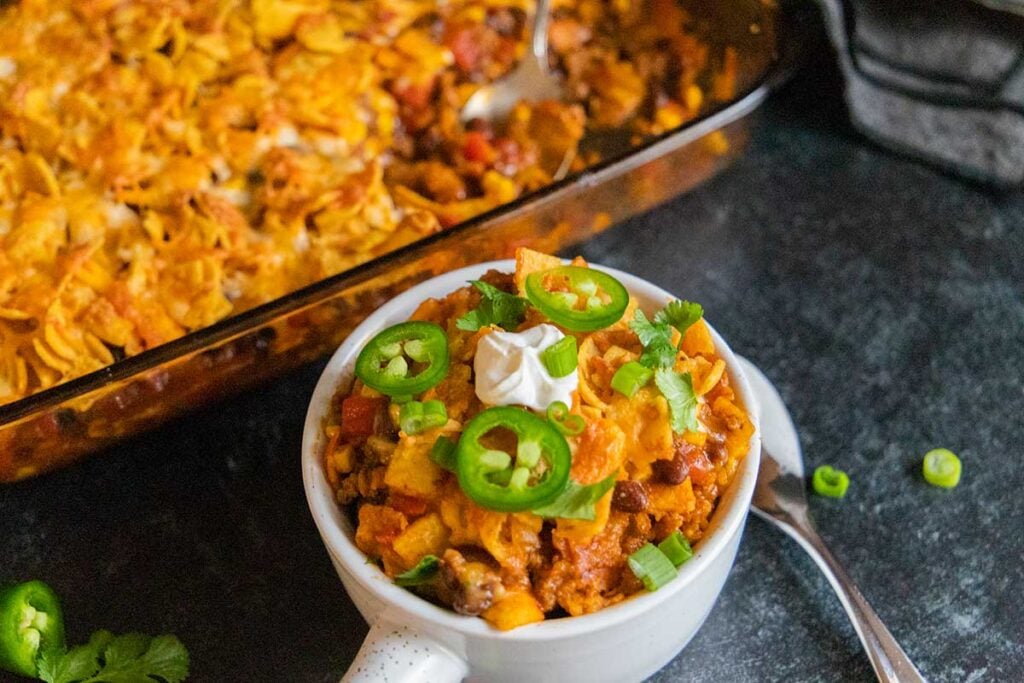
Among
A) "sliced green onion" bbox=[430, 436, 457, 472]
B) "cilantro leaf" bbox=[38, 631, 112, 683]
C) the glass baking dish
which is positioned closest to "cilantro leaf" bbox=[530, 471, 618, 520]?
"sliced green onion" bbox=[430, 436, 457, 472]

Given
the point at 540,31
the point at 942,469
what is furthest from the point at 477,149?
the point at 942,469

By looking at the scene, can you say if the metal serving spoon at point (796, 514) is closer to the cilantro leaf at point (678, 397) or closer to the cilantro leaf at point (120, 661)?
the cilantro leaf at point (678, 397)

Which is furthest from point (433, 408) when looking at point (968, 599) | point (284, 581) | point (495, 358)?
point (968, 599)

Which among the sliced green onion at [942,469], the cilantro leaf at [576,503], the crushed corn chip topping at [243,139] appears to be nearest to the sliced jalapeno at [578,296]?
the cilantro leaf at [576,503]

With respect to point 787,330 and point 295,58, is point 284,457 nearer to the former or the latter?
point 295,58

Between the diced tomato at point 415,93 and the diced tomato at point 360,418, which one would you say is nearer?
the diced tomato at point 360,418

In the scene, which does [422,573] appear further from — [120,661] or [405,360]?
[120,661]
